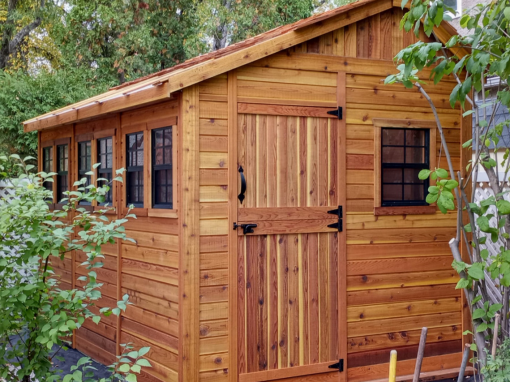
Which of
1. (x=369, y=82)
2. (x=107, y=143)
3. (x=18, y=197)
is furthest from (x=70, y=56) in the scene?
(x=18, y=197)

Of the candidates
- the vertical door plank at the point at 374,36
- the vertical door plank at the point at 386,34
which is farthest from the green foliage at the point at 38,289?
the vertical door plank at the point at 386,34

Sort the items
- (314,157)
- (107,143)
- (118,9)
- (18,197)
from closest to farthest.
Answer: (18,197), (314,157), (107,143), (118,9)

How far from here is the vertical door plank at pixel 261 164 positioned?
19.8 feet

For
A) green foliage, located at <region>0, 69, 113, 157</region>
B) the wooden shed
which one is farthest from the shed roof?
green foliage, located at <region>0, 69, 113, 157</region>

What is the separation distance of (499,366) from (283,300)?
2.34 metres

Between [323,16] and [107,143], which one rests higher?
[323,16]

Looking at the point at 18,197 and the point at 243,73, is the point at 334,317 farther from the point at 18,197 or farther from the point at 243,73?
the point at 18,197

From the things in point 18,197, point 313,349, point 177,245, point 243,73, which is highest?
point 243,73

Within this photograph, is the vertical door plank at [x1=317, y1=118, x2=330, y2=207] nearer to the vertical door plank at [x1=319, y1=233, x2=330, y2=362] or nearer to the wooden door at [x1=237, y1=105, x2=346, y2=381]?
the wooden door at [x1=237, y1=105, x2=346, y2=381]

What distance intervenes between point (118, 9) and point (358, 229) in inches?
472

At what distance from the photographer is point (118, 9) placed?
658 inches

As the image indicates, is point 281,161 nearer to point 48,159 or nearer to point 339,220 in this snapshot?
point 339,220

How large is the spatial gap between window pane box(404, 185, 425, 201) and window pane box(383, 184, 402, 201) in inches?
2.8

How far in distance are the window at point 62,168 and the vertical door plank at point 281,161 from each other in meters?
3.50
